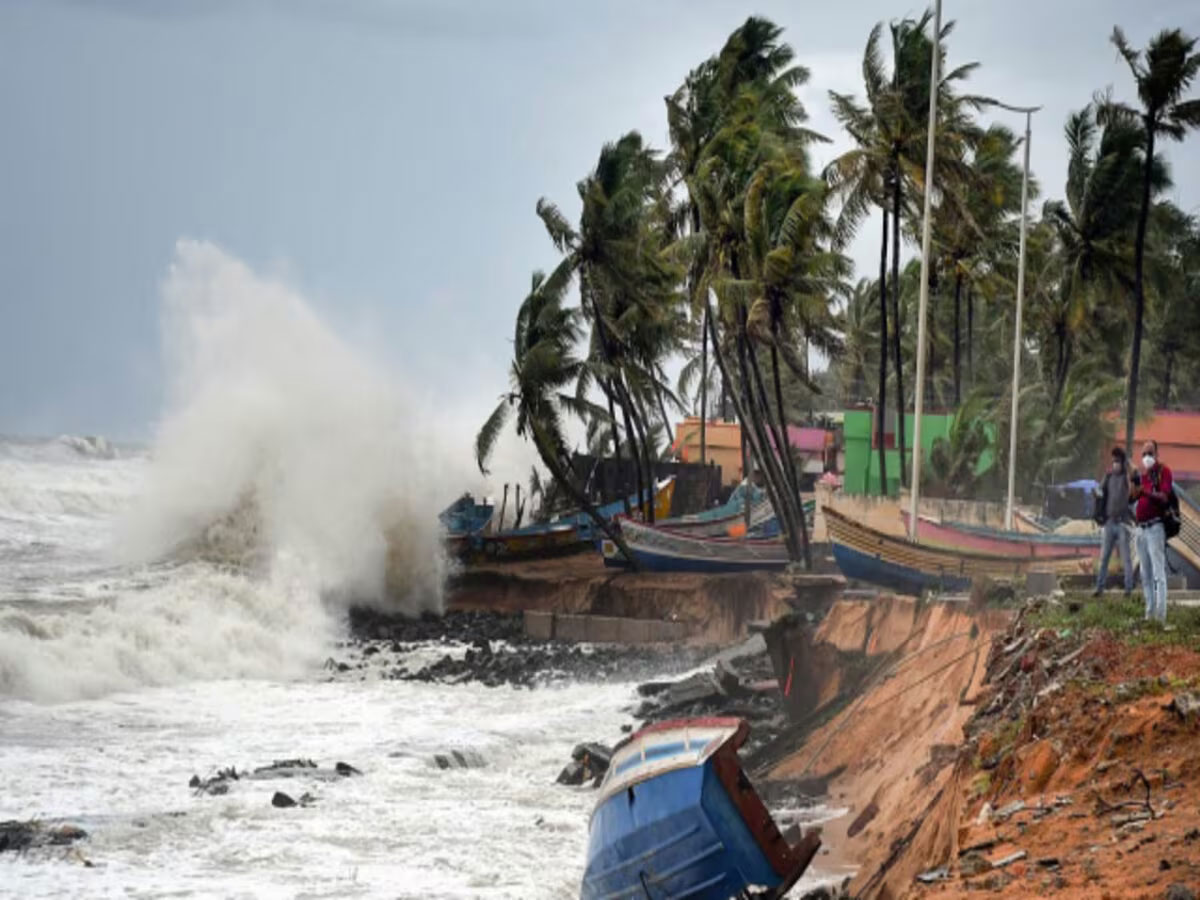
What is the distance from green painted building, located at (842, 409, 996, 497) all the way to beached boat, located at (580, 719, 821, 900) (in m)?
38.9

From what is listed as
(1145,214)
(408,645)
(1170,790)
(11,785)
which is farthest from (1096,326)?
(1170,790)

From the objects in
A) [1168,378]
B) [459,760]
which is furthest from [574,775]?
[1168,378]

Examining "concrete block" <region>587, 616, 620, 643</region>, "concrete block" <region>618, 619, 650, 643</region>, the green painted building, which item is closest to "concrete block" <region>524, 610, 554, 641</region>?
"concrete block" <region>587, 616, 620, 643</region>

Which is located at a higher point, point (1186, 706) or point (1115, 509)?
point (1115, 509)

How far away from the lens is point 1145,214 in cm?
3841

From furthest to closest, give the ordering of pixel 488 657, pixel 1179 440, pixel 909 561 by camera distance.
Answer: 1. pixel 1179 440
2. pixel 488 657
3. pixel 909 561

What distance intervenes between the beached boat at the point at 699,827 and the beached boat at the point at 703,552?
27.1 metres

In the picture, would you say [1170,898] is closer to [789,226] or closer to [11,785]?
[11,785]

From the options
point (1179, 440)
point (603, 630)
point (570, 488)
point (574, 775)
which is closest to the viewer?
point (574, 775)

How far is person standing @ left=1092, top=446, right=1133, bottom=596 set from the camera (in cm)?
1655

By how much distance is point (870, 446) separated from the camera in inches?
1999

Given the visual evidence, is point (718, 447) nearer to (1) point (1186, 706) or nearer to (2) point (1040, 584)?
(2) point (1040, 584)

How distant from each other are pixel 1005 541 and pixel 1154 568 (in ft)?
52.3

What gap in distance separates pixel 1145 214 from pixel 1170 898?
33.5m
